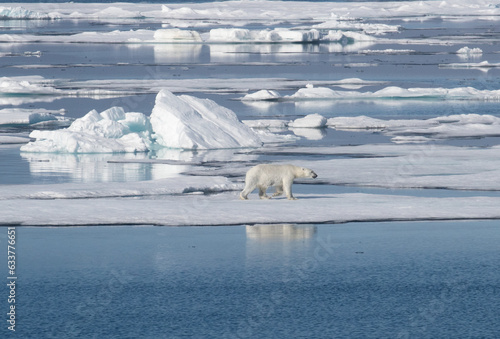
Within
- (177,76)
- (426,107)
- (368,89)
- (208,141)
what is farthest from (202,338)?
(177,76)

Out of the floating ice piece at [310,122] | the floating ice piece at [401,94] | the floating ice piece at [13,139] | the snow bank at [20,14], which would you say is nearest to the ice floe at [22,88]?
the floating ice piece at [401,94]

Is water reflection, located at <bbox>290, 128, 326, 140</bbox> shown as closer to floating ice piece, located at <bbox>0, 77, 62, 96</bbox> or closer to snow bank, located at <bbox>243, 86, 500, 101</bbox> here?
snow bank, located at <bbox>243, 86, 500, 101</bbox>

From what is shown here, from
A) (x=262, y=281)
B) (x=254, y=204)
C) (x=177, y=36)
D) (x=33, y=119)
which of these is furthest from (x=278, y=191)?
(x=177, y=36)

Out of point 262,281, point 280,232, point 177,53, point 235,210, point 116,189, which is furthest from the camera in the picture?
point 177,53

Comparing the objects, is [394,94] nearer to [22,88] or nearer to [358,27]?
[22,88]

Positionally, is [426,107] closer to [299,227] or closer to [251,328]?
[299,227]
